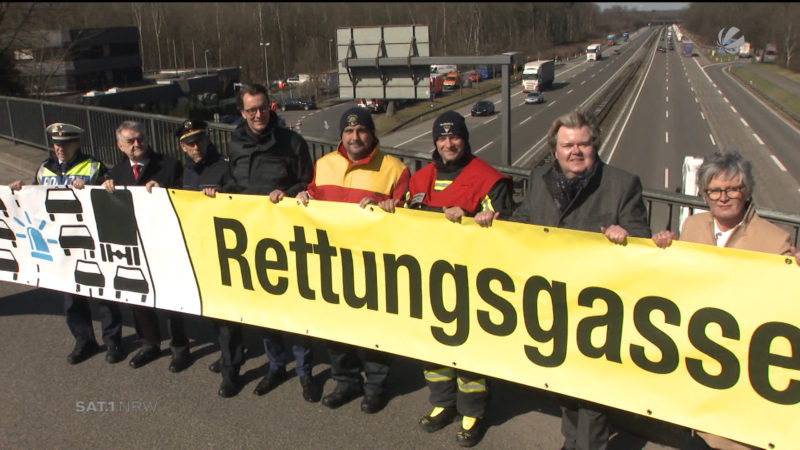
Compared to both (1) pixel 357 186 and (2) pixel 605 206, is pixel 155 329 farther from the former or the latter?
(2) pixel 605 206

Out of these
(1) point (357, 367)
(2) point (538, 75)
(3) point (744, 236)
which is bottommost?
(1) point (357, 367)

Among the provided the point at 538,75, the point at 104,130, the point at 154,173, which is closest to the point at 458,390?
Answer: the point at 154,173

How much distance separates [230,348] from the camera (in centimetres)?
486

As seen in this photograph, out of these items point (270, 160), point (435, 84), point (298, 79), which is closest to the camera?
point (270, 160)

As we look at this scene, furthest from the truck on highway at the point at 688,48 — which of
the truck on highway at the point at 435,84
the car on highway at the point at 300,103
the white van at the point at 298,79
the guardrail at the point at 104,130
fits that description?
the white van at the point at 298,79

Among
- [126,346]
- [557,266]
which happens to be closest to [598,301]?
[557,266]

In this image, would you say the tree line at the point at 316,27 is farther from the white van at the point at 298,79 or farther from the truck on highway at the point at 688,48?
the truck on highway at the point at 688,48

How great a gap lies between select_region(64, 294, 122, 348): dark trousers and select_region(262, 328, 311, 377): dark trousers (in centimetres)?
149

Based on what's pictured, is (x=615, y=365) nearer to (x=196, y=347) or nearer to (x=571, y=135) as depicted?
(x=571, y=135)

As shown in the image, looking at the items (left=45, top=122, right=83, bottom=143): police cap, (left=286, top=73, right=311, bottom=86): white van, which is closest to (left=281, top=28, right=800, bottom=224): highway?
(left=286, top=73, right=311, bottom=86): white van

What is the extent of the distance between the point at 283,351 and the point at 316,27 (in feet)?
107

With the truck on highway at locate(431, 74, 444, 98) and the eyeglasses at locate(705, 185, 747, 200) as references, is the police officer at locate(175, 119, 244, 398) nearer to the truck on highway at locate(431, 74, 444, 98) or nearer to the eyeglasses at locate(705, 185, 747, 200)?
the eyeglasses at locate(705, 185, 747, 200)

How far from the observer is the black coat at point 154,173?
17.1 ft

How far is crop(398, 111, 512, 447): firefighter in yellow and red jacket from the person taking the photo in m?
3.99
